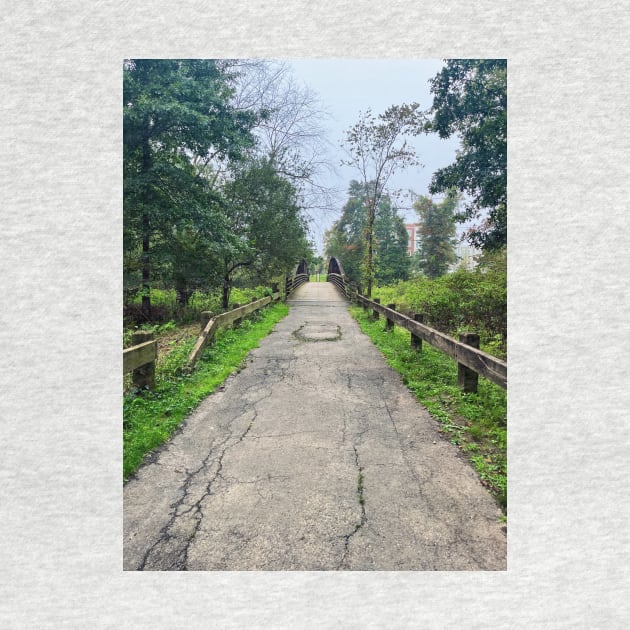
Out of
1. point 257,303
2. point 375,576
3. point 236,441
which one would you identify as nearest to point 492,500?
point 375,576

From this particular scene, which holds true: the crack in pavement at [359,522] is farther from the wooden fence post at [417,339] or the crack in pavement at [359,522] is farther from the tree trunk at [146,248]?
the tree trunk at [146,248]

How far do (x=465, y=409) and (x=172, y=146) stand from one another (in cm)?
470

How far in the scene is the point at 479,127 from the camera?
10.6ft

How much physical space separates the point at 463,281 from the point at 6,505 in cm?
558

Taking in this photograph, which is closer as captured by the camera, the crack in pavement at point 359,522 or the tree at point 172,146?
the crack in pavement at point 359,522

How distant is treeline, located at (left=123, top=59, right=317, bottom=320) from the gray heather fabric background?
20.5 inches

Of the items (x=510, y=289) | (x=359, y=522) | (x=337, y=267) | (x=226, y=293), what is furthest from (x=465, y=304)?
(x=337, y=267)

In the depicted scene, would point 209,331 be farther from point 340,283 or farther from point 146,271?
point 340,283

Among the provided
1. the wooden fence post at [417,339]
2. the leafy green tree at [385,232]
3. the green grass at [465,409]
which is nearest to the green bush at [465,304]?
the wooden fence post at [417,339]

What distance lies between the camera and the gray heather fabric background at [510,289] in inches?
48.0

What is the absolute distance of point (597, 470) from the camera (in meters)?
1.33

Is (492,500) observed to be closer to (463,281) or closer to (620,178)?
(620,178)

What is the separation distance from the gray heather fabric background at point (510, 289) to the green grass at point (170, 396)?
534mm

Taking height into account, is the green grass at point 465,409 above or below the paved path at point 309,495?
above
